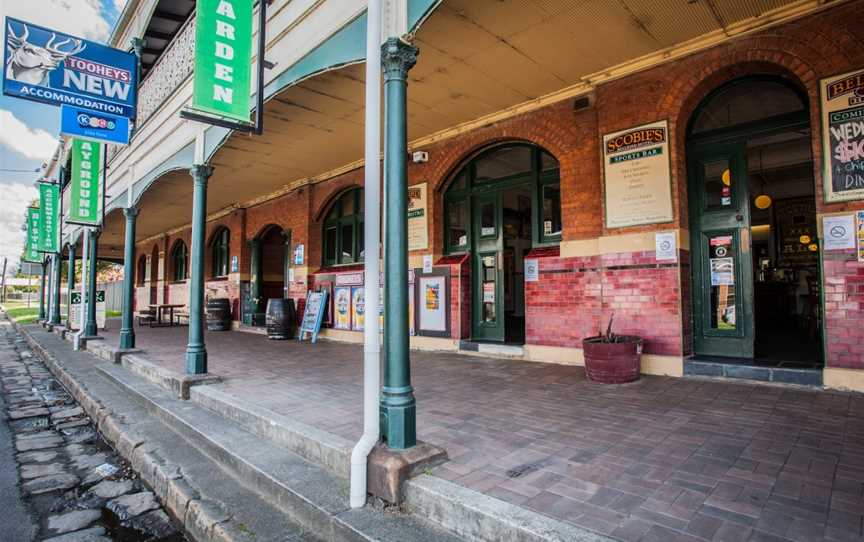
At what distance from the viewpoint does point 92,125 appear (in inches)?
310

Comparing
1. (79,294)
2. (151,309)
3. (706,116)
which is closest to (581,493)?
(706,116)

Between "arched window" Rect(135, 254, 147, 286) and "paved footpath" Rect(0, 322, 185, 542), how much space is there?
1857cm

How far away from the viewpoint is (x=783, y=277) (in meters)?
11.6

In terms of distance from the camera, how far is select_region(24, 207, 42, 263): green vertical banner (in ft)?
57.6

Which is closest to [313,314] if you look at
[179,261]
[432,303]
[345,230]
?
[345,230]

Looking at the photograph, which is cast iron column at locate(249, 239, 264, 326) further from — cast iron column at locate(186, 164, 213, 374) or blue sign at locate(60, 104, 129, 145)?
cast iron column at locate(186, 164, 213, 374)

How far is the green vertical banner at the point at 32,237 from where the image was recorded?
17.5 metres

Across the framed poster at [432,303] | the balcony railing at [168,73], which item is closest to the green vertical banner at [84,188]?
the balcony railing at [168,73]

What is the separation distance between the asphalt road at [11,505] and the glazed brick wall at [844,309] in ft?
21.3

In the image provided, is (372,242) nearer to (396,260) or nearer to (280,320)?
(396,260)

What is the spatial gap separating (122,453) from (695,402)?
530 cm

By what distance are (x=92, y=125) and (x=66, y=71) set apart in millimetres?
938

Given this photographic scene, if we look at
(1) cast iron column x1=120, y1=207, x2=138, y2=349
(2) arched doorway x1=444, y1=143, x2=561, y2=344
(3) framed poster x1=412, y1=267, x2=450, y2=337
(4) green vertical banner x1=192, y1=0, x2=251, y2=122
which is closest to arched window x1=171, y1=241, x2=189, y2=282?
(1) cast iron column x1=120, y1=207, x2=138, y2=349

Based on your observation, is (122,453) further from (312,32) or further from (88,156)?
(88,156)
